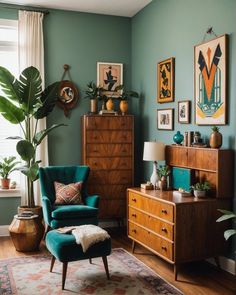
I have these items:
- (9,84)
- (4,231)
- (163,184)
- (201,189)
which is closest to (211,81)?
(201,189)

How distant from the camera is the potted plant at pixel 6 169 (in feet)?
17.2

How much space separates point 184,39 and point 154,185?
5.65ft

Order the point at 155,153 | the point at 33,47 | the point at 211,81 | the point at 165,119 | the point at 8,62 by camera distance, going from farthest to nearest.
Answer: the point at 8,62, the point at 33,47, the point at 165,119, the point at 155,153, the point at 211,81

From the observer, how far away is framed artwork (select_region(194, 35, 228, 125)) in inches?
148

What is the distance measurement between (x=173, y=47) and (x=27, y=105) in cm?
192

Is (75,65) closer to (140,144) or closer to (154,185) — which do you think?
(140,144)

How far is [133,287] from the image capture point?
345cm

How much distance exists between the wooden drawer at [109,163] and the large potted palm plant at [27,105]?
0.81 metres

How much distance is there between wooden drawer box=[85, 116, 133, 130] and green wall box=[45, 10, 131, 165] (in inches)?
19.0

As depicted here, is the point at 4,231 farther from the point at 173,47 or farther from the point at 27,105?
the point at 173,47

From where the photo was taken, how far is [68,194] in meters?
4.77

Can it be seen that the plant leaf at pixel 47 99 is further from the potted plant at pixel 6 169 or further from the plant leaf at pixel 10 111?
the potted plant at pixel 6 169

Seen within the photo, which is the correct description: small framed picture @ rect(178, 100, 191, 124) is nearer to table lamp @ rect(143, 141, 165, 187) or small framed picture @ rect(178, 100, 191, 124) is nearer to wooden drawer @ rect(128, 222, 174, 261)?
table lamp @ rect(143, 141, 165, 187)

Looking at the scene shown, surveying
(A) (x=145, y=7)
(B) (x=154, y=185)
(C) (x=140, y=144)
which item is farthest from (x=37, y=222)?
(A) (x=145, y=7)
